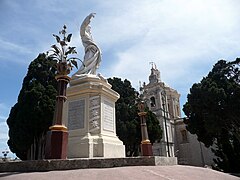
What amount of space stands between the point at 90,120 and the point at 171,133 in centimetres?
4105

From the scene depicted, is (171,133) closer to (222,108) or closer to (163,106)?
(163,106)

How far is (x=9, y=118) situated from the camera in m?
24.1

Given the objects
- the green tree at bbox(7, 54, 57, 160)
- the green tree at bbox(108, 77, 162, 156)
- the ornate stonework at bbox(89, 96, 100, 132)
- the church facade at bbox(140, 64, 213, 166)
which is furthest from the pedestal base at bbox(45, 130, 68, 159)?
the church facade at bbox(140, 64, 213, 166)

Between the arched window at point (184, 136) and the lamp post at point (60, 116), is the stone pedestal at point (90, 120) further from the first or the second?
the arched window at point (184, 136)

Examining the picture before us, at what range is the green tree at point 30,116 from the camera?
20797mm

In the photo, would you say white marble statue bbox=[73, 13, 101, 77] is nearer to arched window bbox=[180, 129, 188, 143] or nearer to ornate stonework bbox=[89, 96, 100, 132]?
ornate stonework bbox=[89, 96, 100, 132]

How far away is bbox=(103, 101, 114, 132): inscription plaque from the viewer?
382 inches

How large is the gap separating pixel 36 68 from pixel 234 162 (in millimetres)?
22932

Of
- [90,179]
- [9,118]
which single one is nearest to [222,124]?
[90,179]

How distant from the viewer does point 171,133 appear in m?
47.2

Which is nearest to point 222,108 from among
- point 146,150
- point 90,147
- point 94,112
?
point 146,150

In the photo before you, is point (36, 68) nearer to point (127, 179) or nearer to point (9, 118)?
point (9, 118)

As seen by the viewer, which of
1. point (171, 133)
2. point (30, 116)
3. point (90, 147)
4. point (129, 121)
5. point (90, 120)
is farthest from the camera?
point (171, 133)

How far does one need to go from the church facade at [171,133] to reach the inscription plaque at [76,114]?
33.2m
